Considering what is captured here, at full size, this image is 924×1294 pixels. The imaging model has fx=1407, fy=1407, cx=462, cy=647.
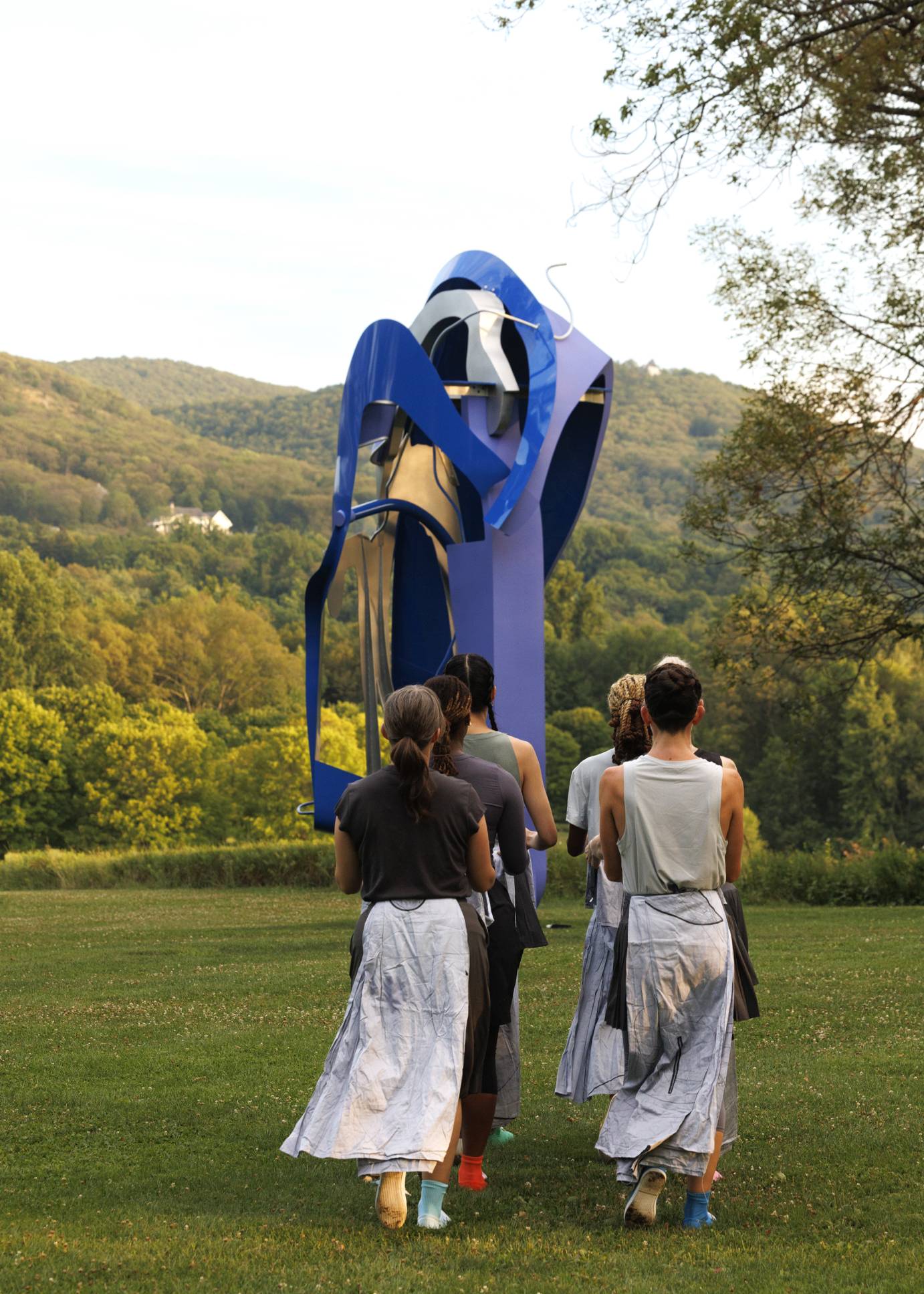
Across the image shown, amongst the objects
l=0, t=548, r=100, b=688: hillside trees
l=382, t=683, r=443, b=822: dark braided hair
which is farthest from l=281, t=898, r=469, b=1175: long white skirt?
l=0, t=548, r=100, b=688: hillside trees

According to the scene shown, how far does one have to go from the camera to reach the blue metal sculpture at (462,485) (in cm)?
1169

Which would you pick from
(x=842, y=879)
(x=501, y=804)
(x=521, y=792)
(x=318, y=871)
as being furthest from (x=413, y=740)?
(x=318, y=871)

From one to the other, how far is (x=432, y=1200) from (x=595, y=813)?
174 cm

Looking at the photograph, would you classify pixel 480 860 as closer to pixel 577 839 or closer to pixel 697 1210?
pixel 577 839

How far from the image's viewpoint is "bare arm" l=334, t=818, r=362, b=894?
181 inches

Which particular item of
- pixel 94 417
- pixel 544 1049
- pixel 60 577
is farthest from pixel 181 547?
pixel 544 1049

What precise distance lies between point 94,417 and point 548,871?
115642mm

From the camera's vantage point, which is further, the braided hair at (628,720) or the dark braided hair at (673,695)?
the braided hair at (628,720)

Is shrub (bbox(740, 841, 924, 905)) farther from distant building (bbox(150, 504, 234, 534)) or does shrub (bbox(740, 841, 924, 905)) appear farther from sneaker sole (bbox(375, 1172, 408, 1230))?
distant building (bbox(150, 504, 234, 534))

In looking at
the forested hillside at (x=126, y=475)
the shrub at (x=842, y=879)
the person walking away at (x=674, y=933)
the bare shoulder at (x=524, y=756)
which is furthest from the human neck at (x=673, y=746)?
the forested hillside at (x=126, y=475)

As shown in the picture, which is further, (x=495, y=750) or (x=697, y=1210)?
(x=495, y=750)

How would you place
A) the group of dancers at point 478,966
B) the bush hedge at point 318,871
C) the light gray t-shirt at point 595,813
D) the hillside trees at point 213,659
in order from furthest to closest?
the hillside trees at point 213,659 < the bush hedge at point 318,871 < the light gray t-shirt at point 595,813 < the group of dancers at point 478,966

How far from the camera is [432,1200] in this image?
4.43 meters

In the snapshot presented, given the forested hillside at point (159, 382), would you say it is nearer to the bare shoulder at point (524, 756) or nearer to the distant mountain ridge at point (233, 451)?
the distant mountain ridge at point (233, 451)
